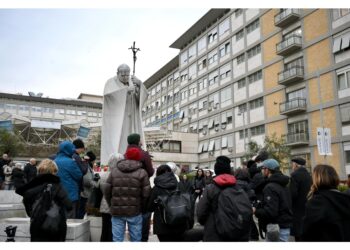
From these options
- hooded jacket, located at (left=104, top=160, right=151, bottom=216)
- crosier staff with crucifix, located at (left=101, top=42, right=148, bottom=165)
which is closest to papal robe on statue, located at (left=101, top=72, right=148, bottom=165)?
crosier staff with crucifix, located at (left=101, top=42, right=148, bottom=165)

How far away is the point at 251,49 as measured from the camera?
3800 centimetres

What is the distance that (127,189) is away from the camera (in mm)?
4543

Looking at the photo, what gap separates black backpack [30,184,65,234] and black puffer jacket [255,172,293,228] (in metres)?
2.79

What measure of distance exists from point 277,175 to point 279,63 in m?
30.2

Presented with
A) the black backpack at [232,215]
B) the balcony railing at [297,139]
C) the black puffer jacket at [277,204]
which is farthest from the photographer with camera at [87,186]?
the balcony railing at [297,139]

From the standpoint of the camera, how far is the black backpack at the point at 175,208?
433cm

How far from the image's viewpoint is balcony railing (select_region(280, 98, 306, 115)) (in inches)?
1190

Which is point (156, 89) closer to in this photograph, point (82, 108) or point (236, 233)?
point (82, 108)

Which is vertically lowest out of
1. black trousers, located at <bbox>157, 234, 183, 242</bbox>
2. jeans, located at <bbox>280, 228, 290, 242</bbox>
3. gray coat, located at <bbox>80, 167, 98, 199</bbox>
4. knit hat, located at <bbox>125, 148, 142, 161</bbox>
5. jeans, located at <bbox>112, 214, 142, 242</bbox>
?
jeans, located at <bbox>280, 228, 290, 242</bbox>

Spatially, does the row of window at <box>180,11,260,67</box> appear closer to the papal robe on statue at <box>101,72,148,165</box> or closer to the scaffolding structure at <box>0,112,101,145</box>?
the scaffolding structure at <box>0,112,101,145</box>

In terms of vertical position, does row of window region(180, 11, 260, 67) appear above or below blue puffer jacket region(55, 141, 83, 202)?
above

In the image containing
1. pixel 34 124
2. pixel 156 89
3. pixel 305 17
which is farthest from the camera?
pixel 156 89

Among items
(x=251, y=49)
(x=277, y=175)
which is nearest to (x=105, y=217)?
(x=277, y=175)

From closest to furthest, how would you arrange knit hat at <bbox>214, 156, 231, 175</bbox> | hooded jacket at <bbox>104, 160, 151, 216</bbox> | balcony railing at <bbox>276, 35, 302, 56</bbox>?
knit hat at <bbox>214, 156, 231, 175</bbox> → hooded jacket at <bbox>104, 160, 151, 216</bbox> → balcony railing at <bbox>276, 35, 302, 56</bbox>
